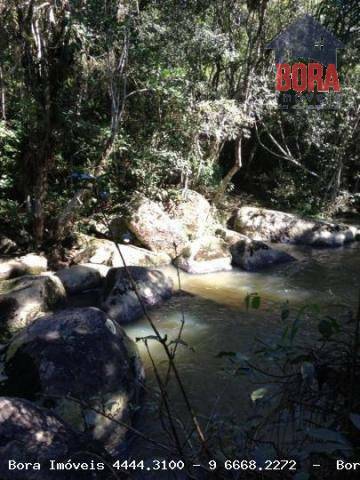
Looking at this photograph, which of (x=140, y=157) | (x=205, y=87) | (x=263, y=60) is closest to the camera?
(x=140, y=157)

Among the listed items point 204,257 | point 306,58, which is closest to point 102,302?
point 204,257

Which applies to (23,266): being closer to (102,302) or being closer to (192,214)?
(102,302)

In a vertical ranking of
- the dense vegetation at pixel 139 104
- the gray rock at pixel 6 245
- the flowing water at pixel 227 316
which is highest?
the dense vegetation at pixel 139 104

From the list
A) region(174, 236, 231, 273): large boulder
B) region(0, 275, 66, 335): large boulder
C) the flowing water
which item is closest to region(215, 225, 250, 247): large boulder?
region(174, 236, 231, 273): large boulder

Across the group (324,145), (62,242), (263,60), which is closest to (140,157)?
(62,242)

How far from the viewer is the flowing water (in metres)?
3.74

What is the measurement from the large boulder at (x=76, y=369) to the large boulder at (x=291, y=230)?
7429mm

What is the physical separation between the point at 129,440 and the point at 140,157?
6926mm

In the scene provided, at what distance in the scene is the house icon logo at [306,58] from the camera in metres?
11.4

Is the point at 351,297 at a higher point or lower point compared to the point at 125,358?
lower

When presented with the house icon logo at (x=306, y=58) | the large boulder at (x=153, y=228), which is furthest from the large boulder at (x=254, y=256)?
the house icon logo at (x=306, y=58)

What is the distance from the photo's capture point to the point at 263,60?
11164 mm

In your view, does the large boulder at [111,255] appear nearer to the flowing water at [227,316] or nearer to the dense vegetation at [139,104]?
the flowing water at [227,316]

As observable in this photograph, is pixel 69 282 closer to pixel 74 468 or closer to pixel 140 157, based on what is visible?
pixel 140 157
